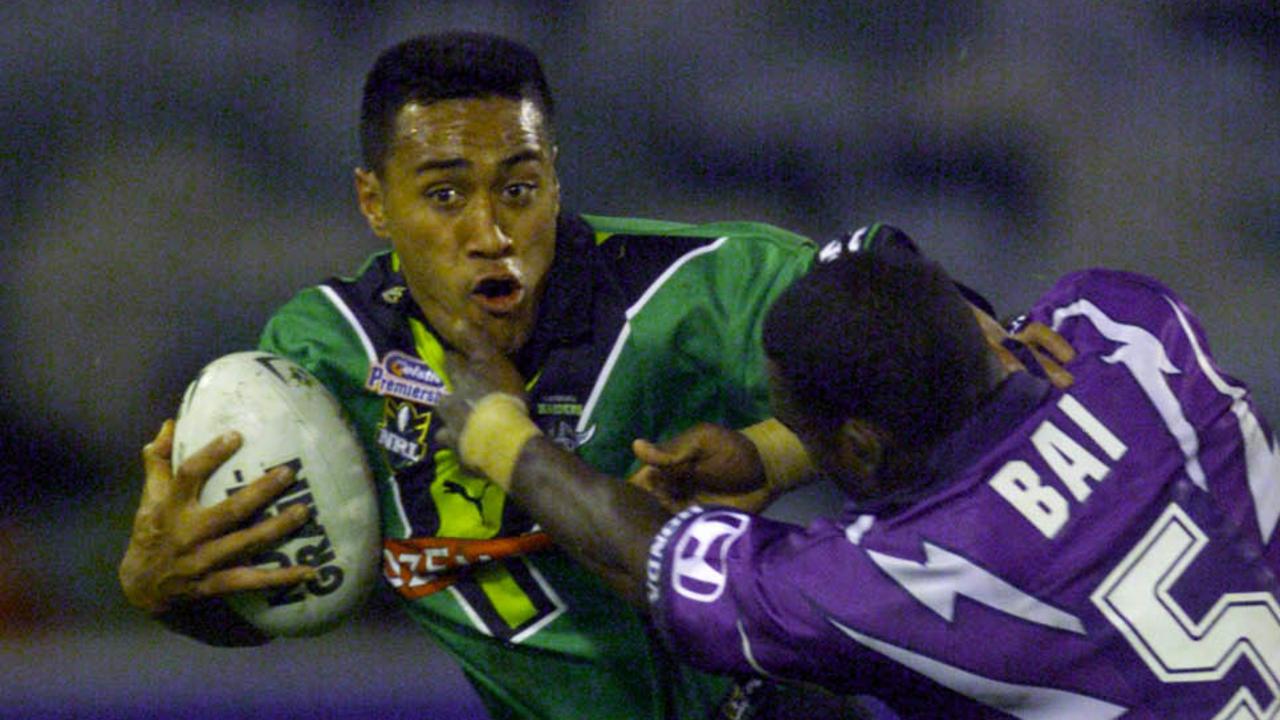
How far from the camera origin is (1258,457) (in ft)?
7.02

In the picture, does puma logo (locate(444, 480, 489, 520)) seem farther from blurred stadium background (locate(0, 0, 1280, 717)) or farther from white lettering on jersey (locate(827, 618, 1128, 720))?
blurred stadium background (locate(0, 0, 1280, 717))

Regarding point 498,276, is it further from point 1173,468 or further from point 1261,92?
point 1261,92

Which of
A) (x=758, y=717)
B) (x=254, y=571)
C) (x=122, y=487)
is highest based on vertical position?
(x=254, y=571)

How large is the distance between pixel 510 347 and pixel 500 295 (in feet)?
0.28

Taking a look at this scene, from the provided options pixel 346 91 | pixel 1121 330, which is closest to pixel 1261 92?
pixel 346 91

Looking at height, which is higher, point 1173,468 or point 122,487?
point 1173,468

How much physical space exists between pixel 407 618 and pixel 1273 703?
9.10ft

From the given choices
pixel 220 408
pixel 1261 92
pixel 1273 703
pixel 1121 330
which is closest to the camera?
pixel 1273 703

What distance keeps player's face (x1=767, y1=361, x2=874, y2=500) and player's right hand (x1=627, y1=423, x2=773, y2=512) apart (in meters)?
0.19

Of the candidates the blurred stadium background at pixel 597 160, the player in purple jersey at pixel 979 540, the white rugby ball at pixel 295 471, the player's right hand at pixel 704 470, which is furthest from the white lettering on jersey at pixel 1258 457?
the blurred stadium background at pixel 597 160

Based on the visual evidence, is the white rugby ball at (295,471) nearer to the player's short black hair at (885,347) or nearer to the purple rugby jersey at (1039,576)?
the purple rugby jersey at (1039,576)

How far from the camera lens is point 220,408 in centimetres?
239

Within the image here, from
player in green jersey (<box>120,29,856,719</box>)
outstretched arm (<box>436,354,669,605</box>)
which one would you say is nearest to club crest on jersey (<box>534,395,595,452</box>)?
player in green jersey (<box>120,29,856,719</box>)

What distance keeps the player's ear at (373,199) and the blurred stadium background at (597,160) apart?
1926mm
